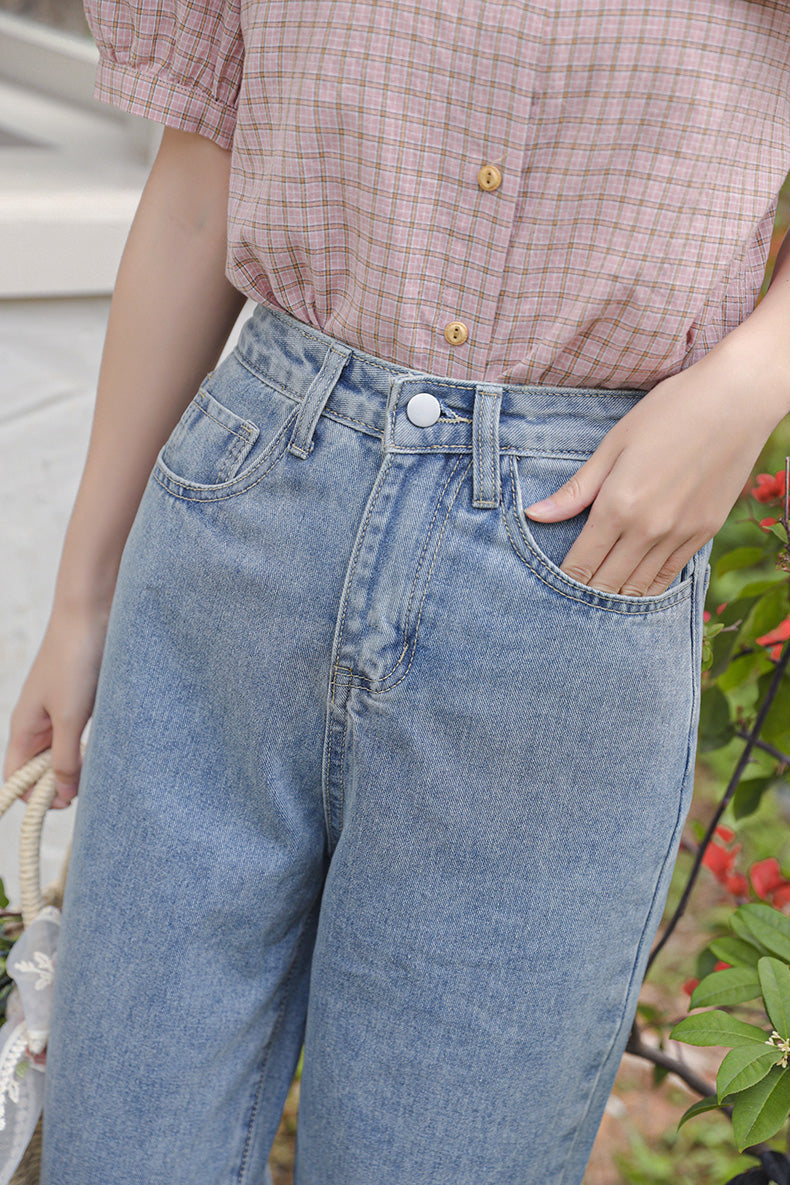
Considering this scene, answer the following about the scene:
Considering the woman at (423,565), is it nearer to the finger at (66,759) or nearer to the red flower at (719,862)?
the finger at (66,759)

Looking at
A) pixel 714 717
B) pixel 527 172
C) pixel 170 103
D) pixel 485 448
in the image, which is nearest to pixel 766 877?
pixel 714 717

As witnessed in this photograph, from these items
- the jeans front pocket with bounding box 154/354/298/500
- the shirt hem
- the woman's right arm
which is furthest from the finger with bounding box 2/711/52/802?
the shirt hem

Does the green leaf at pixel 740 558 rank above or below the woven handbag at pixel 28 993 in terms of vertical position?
above

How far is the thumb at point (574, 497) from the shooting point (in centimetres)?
63

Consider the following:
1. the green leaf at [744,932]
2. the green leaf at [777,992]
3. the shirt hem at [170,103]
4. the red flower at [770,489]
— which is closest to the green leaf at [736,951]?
the green leaf at [744,932]

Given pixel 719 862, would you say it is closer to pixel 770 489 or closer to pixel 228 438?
pixel 770 489

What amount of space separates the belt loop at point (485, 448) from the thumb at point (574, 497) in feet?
0.09

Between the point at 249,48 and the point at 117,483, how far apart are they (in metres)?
0.39

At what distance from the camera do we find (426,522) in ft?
2.10

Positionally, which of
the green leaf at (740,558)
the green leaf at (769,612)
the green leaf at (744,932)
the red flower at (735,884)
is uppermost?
the green leaf at (740,558)

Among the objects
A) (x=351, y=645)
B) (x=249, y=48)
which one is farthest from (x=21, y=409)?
(x=351, y=645)

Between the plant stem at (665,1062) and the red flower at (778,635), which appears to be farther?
the plant stem at (665,1062)

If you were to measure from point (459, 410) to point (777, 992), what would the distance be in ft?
1.90

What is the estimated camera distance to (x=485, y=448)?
64 centimetres
